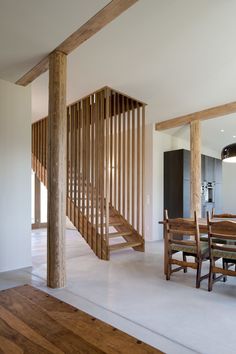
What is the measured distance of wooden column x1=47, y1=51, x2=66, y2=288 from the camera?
3.25 metres

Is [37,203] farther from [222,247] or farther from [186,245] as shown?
Answer: [222,247]

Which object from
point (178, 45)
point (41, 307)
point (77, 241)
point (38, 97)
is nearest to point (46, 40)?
point (178, 45)

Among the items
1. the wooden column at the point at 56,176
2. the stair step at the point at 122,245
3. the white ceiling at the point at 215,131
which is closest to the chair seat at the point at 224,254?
the wooden column at the point at 56,176

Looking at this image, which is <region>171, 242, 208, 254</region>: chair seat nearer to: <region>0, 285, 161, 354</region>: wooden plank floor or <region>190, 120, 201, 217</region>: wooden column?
<region>0, 285, 161, 354</region>: wooden plank floor

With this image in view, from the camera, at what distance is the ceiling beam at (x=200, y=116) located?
18.0 ft

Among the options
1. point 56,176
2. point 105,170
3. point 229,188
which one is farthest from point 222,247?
point 229,188

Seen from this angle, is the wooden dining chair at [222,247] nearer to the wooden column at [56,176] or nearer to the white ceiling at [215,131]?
the wooden column at [56,176]

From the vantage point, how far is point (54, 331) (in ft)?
7.54

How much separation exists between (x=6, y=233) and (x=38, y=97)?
2630 mm

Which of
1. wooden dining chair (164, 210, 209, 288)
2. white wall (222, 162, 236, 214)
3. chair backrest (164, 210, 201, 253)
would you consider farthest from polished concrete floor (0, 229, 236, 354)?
white wall (222, 162, 236, 214)

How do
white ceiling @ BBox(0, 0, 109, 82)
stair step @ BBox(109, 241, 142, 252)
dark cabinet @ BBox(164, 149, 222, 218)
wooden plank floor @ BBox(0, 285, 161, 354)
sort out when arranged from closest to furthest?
wooden plank floor @ BBox(0, 285, 161, 354), white ceiling @ BBox(0, 0, 109, 82), stair step @ BBox(109, 241, 142, 252), dark cabinet @ BBox(164, 149, 222, 218)

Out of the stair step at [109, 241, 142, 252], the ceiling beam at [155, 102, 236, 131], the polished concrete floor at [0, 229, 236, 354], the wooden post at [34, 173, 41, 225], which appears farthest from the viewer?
the wooden post at [34, 173, 41, 225]

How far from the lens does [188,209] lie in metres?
6.45

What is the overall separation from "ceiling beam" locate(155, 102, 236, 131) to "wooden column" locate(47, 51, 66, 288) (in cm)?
364
